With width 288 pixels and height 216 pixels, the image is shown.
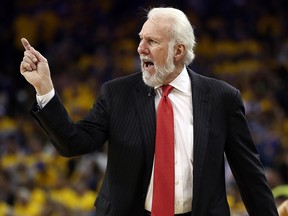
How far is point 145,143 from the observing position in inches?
140

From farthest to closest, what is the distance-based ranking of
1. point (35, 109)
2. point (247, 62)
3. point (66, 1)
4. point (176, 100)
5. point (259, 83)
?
point (66, 1) → point (247, 62) → point (259, 83) → point (176, 100) → point (35, 109)

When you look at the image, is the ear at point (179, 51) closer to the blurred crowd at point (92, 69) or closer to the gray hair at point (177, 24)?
the gray hair at point (177, 24)

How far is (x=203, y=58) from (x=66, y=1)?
3207 mm

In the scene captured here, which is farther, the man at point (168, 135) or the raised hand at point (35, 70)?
the man at point (168, 135)

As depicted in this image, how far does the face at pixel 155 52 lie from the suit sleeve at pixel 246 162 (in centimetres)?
37

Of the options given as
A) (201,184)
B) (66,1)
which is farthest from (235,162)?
(66,1)

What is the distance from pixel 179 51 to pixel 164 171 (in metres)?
0.55

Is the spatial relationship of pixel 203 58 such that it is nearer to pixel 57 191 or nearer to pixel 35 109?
pixel 57 191

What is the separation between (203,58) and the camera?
11047mm

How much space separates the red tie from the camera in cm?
353

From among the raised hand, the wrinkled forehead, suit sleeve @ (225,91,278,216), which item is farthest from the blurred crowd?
the raised hand

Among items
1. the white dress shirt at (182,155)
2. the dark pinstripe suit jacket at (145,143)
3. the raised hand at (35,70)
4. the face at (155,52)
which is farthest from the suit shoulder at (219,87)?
the raised hand at (35,70)

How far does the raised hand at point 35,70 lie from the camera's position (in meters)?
3.35

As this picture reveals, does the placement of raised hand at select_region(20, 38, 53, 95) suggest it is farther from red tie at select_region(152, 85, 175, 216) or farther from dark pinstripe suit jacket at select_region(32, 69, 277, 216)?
red tie at select_region(152, 85, 175, 216)
